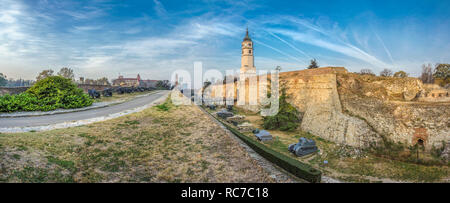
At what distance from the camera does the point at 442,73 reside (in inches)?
1528

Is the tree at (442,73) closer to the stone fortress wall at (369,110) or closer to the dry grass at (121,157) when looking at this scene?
the stone fortress wall at (369,110)

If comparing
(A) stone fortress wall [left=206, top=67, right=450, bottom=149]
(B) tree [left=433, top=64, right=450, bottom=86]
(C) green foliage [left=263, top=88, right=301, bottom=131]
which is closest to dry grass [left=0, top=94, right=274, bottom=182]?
(C) green foliage [left=263, top=88, right=301, bottom=131]

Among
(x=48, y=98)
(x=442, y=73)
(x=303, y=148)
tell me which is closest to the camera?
(x=303, y=148)

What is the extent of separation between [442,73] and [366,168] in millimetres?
48414

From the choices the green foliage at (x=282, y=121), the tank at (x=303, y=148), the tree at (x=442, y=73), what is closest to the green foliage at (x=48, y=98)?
the green foliage at (x=282, y=121)

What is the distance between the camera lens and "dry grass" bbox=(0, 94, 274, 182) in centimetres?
555

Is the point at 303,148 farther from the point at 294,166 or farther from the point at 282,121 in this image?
the point at 282,121

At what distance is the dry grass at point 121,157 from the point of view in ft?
18.2

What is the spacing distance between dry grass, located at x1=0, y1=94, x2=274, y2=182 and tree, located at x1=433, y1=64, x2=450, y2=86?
51.8 meters

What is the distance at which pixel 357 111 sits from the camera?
16172 mm

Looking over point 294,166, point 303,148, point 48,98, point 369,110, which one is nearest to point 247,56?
point 369,110

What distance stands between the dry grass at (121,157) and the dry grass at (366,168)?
5319mm

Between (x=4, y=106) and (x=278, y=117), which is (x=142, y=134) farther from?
(x=278, y=117)
